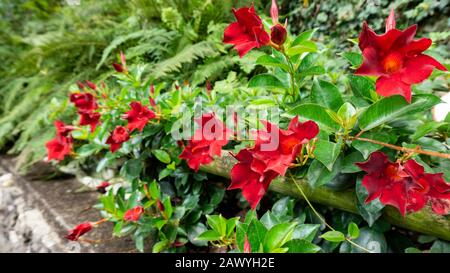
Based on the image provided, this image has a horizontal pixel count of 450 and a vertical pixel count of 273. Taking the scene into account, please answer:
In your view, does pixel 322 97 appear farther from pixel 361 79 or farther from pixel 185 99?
pixel 185 99

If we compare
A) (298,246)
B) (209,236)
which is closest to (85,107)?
(209,236)

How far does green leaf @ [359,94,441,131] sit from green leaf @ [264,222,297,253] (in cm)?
26

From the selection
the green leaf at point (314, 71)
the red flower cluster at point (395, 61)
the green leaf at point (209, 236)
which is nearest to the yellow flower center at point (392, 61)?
the red flower cluster at point (395, 61)

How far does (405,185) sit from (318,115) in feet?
0.65

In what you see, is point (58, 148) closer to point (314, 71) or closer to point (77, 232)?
point (77, 232)

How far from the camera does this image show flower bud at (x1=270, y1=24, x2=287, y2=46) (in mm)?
576

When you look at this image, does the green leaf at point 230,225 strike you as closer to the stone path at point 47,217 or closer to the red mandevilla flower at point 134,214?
the red mandevilla flower at point 134,214

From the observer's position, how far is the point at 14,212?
1.94 m

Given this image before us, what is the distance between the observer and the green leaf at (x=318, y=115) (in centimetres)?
62

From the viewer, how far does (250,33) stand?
0.61 metres

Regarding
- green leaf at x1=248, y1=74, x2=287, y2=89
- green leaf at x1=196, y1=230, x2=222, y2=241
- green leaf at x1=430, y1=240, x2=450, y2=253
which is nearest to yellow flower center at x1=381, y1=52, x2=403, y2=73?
green leaf at x1=248, y1=74, x2=287, y2=89

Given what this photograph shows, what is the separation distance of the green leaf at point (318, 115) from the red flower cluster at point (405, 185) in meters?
0.12

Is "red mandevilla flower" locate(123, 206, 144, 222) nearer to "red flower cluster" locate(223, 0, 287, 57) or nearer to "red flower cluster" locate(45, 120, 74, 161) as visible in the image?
"red flower cluster" locate(45, 120, 74, 161)

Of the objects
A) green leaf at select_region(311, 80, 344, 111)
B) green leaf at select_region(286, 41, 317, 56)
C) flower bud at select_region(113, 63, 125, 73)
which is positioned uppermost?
green leaf at select_region(286, 41, 317, 56)
